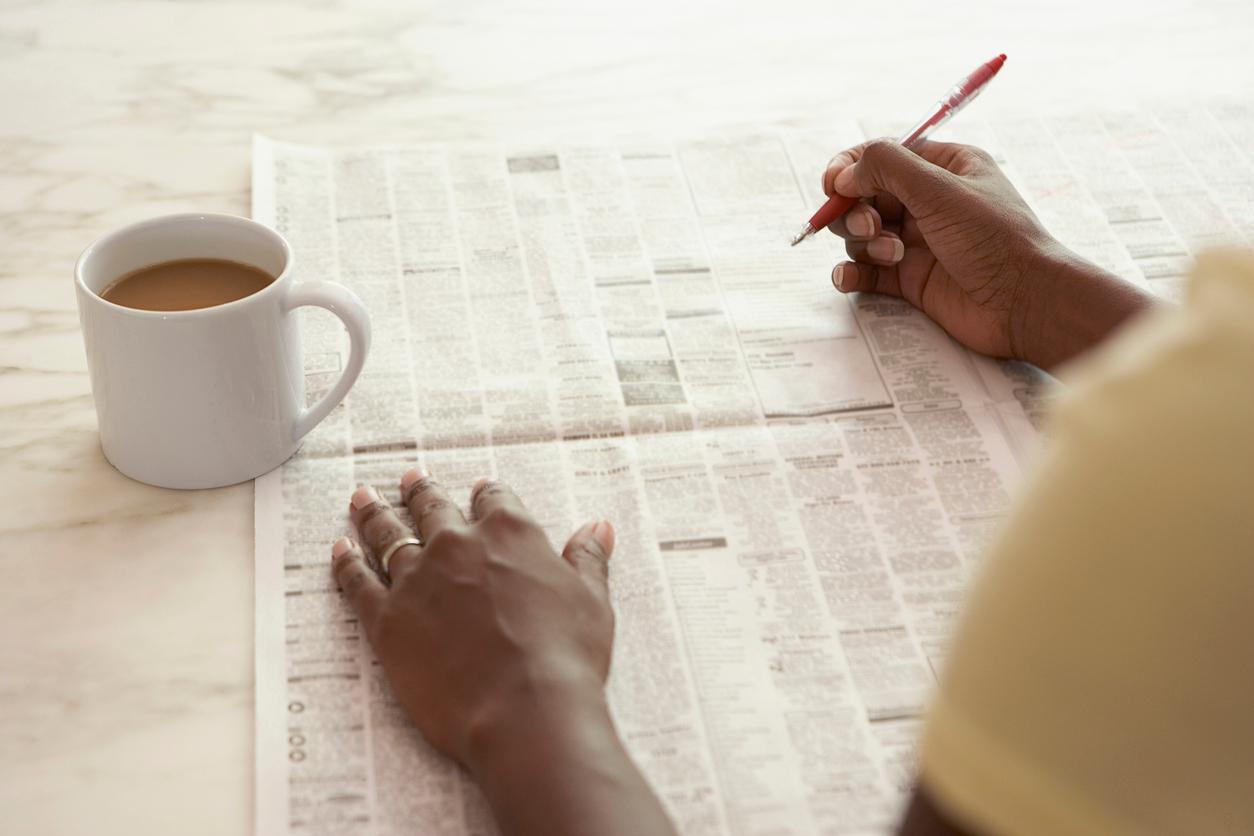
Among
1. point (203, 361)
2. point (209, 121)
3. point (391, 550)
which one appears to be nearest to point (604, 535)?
point (391, 550)

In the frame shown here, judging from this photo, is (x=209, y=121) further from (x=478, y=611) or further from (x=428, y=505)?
(x=478, y=611)

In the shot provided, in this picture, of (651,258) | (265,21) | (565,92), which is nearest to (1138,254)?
(651,258)

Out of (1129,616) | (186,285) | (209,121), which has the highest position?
(1129,616)

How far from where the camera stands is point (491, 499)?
0.70 m

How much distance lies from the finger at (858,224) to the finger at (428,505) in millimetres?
379

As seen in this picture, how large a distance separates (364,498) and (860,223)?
1.40 ft

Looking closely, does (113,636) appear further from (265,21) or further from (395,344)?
(265,21)

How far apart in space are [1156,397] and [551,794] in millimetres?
317

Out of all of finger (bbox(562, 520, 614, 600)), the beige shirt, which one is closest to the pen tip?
finger (bbox(562, 520, 614, 600))

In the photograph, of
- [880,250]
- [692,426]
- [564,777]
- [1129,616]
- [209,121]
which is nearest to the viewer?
[1129,616]

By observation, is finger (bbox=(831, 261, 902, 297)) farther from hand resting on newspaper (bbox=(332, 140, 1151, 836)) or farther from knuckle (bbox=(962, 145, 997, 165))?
knuckle (bbox=(962, 145, 997, 165))

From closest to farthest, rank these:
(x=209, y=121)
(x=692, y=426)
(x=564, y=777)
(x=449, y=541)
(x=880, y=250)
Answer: (x=564, y=777), (x=449, y=541), (x=692, y=426), (x=880, y=250), (x=209, y=121)

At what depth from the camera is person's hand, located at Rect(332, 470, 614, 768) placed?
584 millimetres

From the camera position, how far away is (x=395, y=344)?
0.86 meters
